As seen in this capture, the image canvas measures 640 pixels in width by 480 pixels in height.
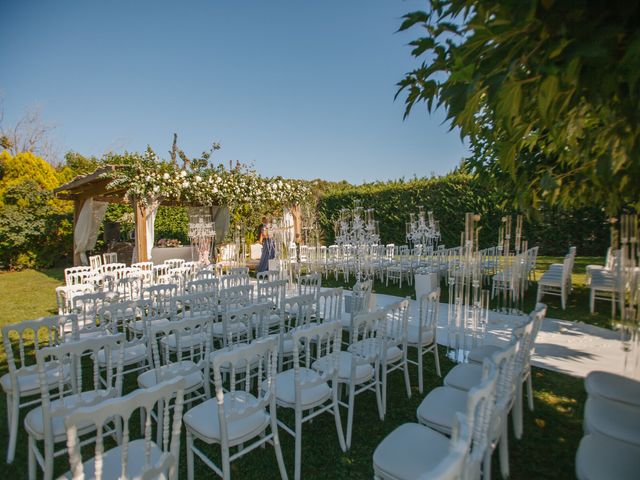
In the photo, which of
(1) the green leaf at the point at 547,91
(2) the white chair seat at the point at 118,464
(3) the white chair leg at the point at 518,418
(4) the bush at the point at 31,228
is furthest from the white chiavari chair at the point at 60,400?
(4) the bush at the point at 31,228

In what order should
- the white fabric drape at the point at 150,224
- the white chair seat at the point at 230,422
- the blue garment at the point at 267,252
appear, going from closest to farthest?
Result: the white chair seat at the point at 230,422
the white fabric drape at the point at 150,224
the blue garment at the point at 267,252

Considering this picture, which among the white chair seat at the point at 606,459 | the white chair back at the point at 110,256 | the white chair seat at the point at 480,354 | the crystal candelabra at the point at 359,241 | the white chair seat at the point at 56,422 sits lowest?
the white chair seat at the point at 56,422

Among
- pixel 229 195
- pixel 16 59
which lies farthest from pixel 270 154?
pixel 16 59

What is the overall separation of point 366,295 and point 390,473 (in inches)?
102

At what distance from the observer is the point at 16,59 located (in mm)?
15828

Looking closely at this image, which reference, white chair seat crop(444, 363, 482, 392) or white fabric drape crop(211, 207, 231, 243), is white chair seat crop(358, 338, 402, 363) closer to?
white chair seat crop(444, 363, 482, 392)

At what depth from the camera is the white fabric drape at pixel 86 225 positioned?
11.0 m

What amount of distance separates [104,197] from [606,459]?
13.2 meters

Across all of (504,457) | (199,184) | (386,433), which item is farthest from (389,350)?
(199,184)

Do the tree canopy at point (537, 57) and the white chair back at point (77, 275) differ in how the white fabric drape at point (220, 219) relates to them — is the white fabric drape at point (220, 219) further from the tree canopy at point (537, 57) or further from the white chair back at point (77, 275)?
the tree canopy at point (537, 57)

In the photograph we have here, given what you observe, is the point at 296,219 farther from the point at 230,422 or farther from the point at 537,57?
the point at 537,57

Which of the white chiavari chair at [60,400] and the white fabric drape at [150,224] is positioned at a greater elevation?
the white fabric drape at [150,224]

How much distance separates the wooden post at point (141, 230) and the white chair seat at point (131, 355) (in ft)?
20.8

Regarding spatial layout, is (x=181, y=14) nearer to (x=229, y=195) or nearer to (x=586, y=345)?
(x=229, y=195)
